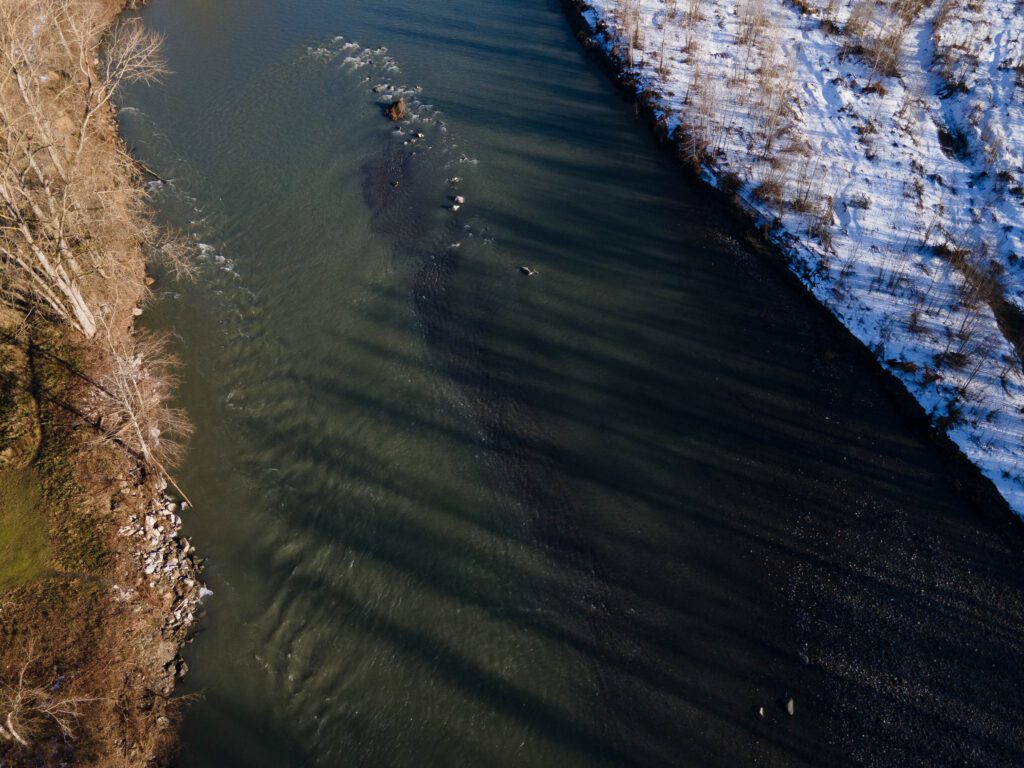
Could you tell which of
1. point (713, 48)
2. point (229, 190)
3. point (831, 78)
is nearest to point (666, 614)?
point (229, 190)

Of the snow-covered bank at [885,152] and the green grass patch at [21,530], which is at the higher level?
the snow-covered bank at [885,152]

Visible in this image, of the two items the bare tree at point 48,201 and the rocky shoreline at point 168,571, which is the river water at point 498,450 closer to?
the rocky shoreline at point 168,571

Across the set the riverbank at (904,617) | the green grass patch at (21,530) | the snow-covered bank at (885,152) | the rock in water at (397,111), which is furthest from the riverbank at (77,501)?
the snow-covered bank at (885,152)

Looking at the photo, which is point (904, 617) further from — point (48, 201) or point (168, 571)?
point (48, 201)

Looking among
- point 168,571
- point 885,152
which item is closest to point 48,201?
point 168,571

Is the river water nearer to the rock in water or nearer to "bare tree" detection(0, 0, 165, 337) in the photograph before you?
the rock in water
